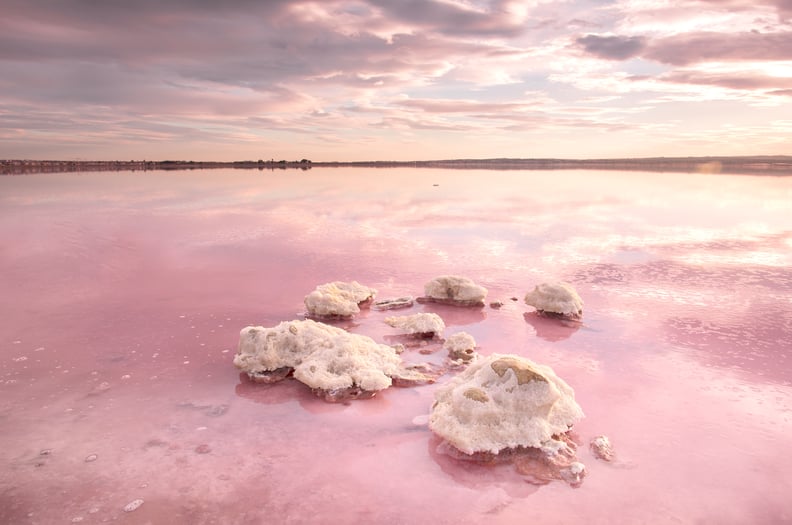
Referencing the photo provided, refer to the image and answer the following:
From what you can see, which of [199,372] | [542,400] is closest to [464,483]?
→ [542,400]

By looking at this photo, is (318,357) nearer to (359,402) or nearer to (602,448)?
(359,402)

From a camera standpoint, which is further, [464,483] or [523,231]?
[523,231]

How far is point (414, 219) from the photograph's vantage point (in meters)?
22.8

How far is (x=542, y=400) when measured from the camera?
5.17 metres

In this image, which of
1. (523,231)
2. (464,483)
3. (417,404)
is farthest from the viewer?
(523,231)

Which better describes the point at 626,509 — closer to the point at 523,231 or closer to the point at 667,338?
the point at 667,338

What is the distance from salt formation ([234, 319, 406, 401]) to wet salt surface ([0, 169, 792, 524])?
20cm

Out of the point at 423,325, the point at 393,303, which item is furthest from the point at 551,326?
the point at 393,303

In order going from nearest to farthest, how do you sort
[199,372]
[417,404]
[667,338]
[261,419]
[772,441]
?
1. [772,441]
2. [261,419]
3. [417,404]
4. [199,372]
5. [667,338]

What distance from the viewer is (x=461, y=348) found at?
24.0 feet

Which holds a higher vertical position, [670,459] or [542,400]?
[542,400]

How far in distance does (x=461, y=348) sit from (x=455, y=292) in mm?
2696

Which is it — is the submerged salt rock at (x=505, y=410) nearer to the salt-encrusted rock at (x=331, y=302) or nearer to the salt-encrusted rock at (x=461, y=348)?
the salt-encrusted rock at (x=461, y=348)

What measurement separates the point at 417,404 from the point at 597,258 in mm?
10253
